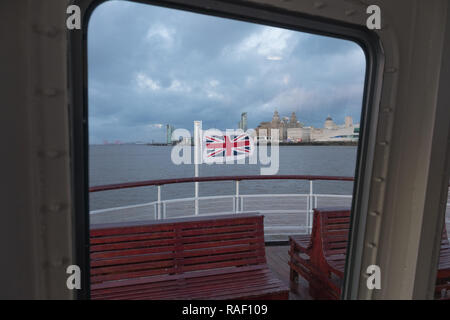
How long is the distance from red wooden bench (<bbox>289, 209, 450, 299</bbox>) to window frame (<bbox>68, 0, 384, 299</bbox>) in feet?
2.04

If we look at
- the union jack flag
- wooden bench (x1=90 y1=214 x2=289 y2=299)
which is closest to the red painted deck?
wooden bench (x1=90 y1=214 x2=289 y2=299)

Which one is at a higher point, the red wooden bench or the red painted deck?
the red wooden bench

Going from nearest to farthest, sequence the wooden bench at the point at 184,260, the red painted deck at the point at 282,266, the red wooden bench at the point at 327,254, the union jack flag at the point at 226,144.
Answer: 1. the wooden bench at the point at 184,260
2. the red wooden bench at the point at 327,254
3. the red painted deck at the point at 282,266
4. the union jack flag at the point at 226,144

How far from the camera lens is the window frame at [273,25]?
3.01 feet

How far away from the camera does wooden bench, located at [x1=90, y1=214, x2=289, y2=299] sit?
1684 millimetres

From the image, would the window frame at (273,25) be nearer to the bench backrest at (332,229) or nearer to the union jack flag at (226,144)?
the bench backrest at (332,229)

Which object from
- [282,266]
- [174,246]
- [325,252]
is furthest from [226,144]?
[174,246]

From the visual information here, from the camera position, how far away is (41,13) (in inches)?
31.7

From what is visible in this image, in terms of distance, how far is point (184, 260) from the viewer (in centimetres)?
190

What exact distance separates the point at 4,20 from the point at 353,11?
4.06 ft

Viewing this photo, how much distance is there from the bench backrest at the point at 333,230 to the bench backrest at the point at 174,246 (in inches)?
19.8
